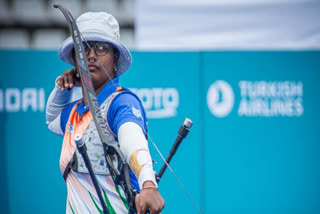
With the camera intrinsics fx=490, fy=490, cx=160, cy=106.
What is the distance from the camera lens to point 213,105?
4.15 m

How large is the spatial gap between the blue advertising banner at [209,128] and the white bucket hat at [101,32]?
79.9 inches

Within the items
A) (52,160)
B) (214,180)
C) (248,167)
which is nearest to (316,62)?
(248,167)

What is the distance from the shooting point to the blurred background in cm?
404

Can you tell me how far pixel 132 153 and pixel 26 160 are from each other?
2677 millimetres

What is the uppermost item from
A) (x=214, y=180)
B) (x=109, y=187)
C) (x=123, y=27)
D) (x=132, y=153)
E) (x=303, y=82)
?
(x=123, y=27)

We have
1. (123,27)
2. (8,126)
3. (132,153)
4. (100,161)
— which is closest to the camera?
(132,153)

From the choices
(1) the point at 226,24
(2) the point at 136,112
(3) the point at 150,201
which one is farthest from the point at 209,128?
(3) the point at 150,201

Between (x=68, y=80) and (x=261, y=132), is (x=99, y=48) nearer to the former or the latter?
(x=68, y=80)

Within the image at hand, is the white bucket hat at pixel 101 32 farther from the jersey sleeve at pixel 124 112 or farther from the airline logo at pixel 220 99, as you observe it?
the airline logo at pixel 220 99

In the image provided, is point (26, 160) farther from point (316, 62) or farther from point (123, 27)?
point (123, 27)

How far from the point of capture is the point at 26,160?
4.04 meters

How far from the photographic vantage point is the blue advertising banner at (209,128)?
403 cm

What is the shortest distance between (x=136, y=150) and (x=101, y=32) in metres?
0.57

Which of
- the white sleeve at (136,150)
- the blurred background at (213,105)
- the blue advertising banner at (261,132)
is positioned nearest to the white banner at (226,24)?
the blurred background at (213,105)
